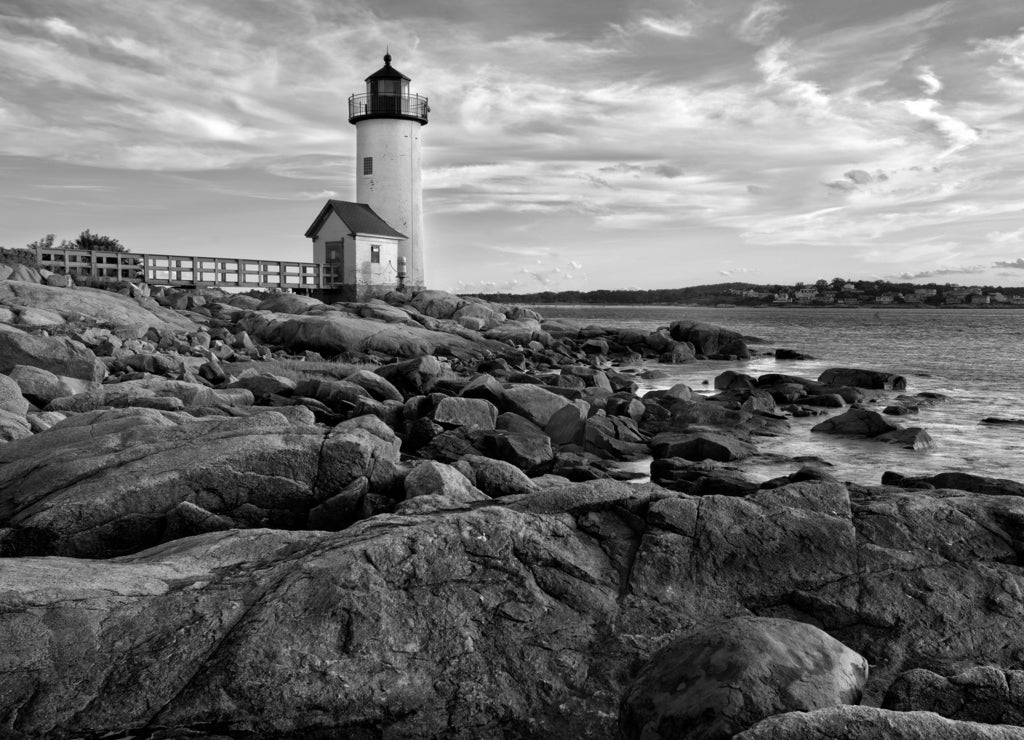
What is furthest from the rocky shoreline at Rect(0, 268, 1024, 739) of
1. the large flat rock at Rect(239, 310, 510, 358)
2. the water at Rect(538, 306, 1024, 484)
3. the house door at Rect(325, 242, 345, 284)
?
the house door at Rect(325, 242, 345, 284)

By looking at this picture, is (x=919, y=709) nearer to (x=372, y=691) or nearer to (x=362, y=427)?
(x=372, y=691)

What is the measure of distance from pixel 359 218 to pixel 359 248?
1.76 metres

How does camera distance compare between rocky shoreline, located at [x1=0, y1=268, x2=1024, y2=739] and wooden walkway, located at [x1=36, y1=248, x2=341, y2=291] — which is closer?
rocky shoreline, located at [x1=0, y1=268, x2=1024, y2=739]

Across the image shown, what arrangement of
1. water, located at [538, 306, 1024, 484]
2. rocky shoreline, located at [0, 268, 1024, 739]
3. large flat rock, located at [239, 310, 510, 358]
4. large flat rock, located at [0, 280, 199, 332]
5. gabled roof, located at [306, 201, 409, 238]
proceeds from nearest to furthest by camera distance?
rocky shoreline, located at [0, 268, 1024, 739]
water, located at [538, 306, 1024, 484]
large flat rock, located at [0, 280, 199, 332]
large flat rock, located at [239, 310, 510, 358]
gabled roof, located at [306, 201, 409, 238]

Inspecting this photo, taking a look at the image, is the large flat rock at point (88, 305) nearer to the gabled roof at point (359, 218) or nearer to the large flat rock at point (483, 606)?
the gabled roof at point (359, 218)

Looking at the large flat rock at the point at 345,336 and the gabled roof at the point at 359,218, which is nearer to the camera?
the large flat rock at the point at 345,336

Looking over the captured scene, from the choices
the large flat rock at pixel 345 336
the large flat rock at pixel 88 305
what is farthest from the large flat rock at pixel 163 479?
the large flat rock at pixel 345 336

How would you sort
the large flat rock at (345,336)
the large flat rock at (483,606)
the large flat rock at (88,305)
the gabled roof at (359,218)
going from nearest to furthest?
the large flat rock at (483,606) → the large flat rock at (88,305) → the large flat rock at (345,336) → the gabled roof at (359,218)

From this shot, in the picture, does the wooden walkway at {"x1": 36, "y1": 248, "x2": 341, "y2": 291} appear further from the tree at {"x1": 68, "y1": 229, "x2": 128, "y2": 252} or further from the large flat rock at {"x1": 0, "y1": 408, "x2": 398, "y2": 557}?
the large flat rock at {"x1": 0, "y1": 408, "x2": 398, "y2": 557}

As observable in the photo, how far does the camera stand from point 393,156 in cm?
4444

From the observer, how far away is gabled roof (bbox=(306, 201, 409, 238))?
4309cm

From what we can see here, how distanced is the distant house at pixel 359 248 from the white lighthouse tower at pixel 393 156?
0.67 meters

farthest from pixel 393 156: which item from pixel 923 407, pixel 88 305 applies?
pixel 923 407

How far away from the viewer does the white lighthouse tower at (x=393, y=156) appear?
44000 millimetres
